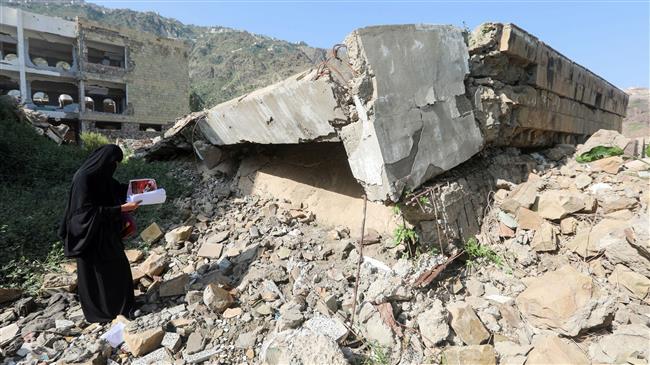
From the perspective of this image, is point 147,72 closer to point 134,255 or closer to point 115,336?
point 134,255

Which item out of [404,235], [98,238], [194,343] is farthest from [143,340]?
[404,235]

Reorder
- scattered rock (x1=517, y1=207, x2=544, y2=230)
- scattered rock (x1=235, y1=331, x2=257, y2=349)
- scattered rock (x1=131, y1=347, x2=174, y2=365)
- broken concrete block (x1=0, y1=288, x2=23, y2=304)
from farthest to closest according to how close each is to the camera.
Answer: scattered rock (x1=517, y1=207, x2=544, y2=230) → broken concrete block (x1=0, y1=288, x2=23, y2=304) → scattered rock (x1=235, y1=331, x2=257, y2=349) → scattered rock (x1=131, y1=347, x2=174, y2=365)

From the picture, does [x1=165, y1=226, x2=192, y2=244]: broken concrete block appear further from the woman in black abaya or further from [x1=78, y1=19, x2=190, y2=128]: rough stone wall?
[x1=78, y1=19, x2=190, y2=128]: rough stone wall

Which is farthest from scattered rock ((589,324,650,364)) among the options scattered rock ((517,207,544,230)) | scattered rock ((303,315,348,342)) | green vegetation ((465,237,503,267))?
scattered rock ((303,315,348,342))

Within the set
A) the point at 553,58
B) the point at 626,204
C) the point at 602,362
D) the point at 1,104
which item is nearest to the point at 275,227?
the point at 602,362

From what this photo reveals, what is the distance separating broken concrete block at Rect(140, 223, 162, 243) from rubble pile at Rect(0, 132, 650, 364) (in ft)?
0.68

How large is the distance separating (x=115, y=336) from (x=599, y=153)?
5.18m

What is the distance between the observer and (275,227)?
3686 millimetres

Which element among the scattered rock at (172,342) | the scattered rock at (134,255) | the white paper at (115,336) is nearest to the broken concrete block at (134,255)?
the scattered rock at (134,255)

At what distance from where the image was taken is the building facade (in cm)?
1634

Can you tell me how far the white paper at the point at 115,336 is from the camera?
8.03ft

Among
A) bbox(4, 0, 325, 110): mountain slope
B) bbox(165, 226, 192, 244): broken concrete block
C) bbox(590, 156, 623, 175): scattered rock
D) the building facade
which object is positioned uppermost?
bbox(4, 0, 325, 110): mountain slope

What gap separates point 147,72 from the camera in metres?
18.6

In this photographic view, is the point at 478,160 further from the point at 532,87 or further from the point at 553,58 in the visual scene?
the point at 553,58
